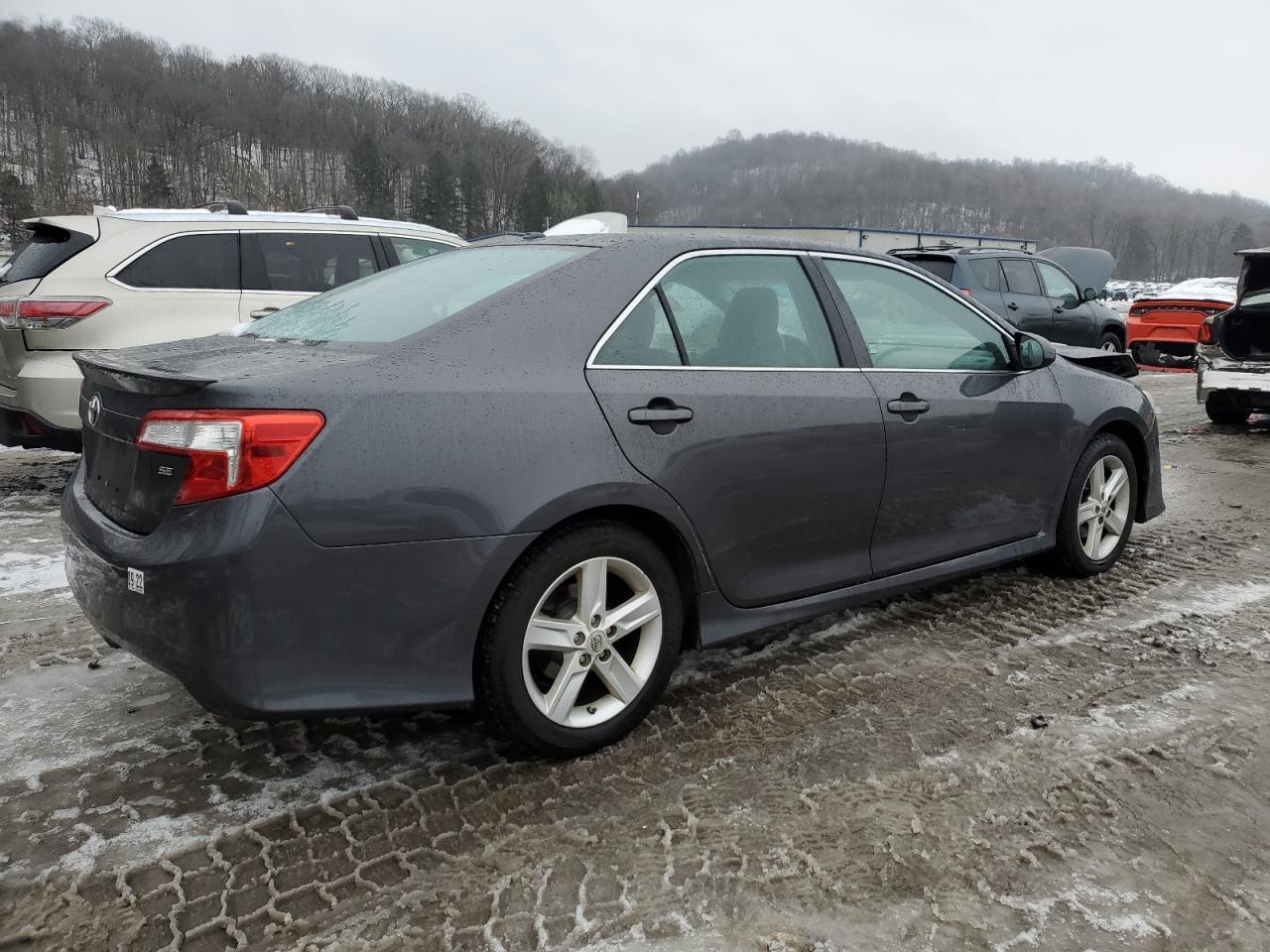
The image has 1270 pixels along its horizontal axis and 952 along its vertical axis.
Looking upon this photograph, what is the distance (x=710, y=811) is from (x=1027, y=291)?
1088 cm

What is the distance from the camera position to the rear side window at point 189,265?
5.68 meters

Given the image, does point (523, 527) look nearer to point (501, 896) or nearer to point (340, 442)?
point (340, 442)

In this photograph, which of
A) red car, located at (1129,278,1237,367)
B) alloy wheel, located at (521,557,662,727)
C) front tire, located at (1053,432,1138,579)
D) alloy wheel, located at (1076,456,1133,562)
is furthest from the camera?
red car, located at (1129,278,1237,367)

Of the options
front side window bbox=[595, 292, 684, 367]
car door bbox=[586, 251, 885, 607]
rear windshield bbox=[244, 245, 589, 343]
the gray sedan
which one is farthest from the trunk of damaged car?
rear windshield bbox=[244, 245, 589, 343]

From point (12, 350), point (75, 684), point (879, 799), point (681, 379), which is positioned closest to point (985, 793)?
point (879, 799)

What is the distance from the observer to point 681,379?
2.87m

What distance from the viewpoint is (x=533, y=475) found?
98.0 inches

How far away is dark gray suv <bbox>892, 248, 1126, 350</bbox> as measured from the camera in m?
11.2

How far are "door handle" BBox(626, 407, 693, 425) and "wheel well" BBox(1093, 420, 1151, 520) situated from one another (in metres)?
2.63

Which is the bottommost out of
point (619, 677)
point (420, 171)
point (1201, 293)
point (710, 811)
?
point (710, 811)

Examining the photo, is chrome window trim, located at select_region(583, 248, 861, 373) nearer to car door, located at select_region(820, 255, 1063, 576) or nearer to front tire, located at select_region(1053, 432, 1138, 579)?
car door, located at select_region(820, 255, 1063, 576)

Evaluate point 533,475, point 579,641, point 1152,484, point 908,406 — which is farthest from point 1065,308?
point 533,475

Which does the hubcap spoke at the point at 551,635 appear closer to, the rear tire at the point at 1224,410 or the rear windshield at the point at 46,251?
the rear windshield at the point at 46,251

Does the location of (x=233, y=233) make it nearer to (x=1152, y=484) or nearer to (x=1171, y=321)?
(x=1152, y=484)
